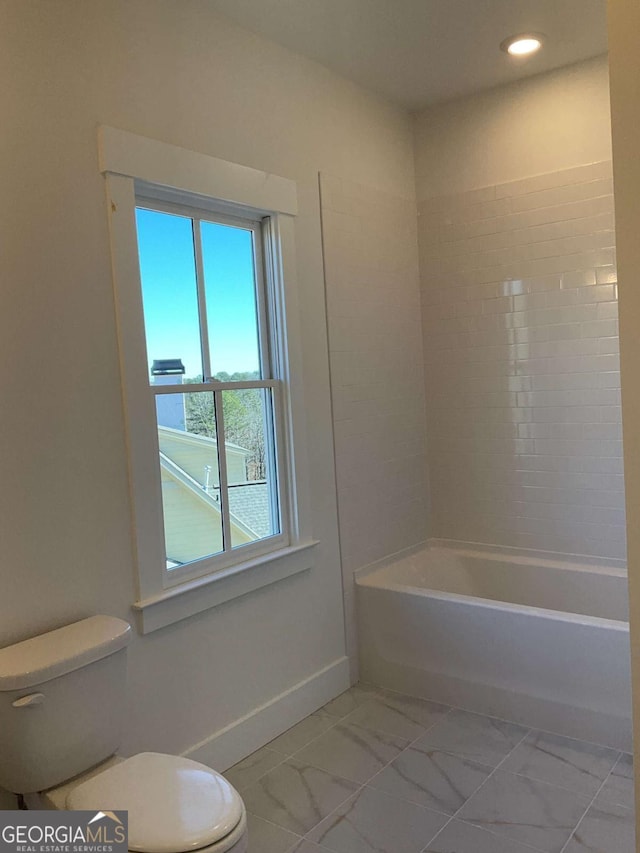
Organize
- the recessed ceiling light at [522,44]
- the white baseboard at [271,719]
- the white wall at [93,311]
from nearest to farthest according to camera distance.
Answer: the white wall at [93,311] → the white baseboard at [271,719] → the recessed ceiling light at [522,44]

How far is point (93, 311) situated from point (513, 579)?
2332 mm

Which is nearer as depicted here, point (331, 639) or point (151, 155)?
point (151, 155)

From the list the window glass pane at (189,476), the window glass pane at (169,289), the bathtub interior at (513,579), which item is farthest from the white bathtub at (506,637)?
the window glass pane at (169,289)

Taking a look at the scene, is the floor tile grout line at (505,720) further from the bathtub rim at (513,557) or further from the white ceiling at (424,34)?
the white ceiling at (424,34)

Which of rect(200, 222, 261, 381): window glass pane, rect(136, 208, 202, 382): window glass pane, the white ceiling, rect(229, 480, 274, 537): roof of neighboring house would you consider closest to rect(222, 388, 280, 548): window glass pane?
rect(229, 480, 274, 537): roof of neighboring house

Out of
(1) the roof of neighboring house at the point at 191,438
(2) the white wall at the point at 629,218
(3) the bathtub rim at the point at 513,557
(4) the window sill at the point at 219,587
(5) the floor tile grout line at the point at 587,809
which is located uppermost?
(2) the white wall at the point at 629,218

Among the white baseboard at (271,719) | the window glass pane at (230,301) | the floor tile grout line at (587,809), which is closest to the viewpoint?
the floor tile grout line at (587,809)

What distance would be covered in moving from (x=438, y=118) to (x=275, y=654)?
2635 millimetres

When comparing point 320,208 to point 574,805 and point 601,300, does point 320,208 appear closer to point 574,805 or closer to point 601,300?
point 601,300

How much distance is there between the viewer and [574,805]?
222cm

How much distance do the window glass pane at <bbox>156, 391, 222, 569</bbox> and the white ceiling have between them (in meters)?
1.41

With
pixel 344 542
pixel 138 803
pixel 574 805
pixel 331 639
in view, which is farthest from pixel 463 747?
pixel 138 803

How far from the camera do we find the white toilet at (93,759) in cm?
155

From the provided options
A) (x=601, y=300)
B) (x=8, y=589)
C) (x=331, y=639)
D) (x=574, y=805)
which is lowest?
(x=574, y=805)
